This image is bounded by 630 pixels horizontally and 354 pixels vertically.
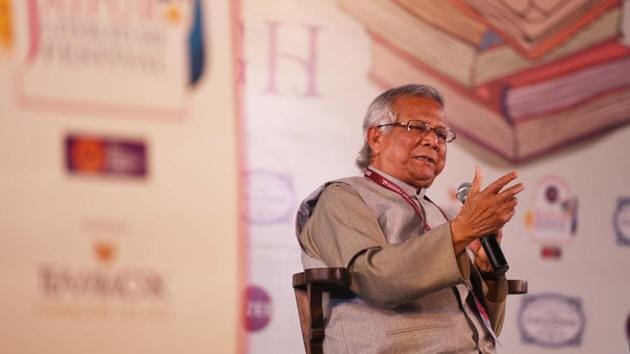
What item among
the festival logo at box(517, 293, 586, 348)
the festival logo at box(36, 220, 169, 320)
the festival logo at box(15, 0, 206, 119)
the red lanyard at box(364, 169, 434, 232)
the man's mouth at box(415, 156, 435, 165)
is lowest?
the festival logo at box(517, 293, 586, 348)

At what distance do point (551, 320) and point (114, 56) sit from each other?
1.94 m

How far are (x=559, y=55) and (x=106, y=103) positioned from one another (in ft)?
5.94

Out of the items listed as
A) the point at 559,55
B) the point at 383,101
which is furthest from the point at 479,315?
the point at 559,55

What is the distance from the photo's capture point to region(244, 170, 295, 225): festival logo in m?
3.09

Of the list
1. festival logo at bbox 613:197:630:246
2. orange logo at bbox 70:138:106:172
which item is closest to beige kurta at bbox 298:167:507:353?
orange logo at bbox 70:138:106:172

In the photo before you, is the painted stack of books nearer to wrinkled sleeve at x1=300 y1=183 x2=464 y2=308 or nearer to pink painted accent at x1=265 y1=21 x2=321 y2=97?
pink painted accent at x1=265 y1=21 x2=321 y2=97

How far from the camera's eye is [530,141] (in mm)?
3605

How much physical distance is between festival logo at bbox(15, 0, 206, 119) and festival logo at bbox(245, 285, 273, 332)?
643 mm

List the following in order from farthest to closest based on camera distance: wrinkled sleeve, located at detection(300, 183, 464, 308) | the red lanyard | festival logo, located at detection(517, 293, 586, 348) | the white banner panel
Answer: festival logo, located at detection(517, 293, 586, 348) < the white banner panel < the red lanyard < wrinkled sleeve, located at detection(300, 183, 464, 308)

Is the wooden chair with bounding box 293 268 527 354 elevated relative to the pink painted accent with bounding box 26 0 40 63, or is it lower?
lower

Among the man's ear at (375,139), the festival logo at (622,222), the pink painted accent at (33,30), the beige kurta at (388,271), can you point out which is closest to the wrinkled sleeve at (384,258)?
the beige kurta at (388,271)

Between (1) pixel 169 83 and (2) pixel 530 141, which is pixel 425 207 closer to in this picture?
(1) pixel 169 83

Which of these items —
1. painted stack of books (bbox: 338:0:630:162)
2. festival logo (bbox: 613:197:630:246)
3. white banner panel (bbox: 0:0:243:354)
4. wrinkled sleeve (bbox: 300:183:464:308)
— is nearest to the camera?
wrinkled sleeve (bbox: 300:183:464:308)

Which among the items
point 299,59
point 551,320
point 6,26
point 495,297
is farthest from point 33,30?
point 551,320
